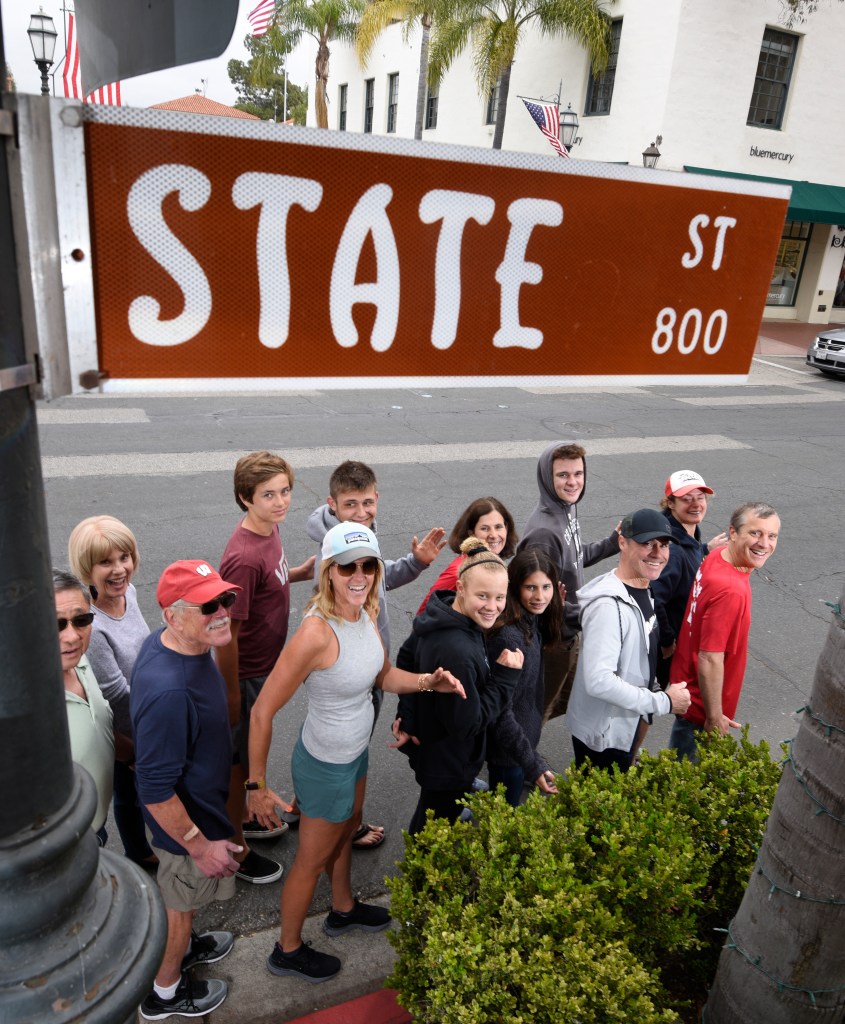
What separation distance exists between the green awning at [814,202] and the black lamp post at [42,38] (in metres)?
16.7

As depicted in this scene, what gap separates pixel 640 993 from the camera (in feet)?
8.03

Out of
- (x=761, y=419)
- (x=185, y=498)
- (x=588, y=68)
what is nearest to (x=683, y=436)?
(x=761, y=419)

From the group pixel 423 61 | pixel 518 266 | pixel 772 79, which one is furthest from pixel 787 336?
pixel 518 266

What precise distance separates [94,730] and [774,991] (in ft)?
7.79

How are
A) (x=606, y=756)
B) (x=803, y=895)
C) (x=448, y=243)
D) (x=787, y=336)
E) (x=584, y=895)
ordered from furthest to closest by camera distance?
(x=787, y=336) < (x=606, y=756) < (x=584, y=895) < (x=803, y=895) < (x=448, y=243)

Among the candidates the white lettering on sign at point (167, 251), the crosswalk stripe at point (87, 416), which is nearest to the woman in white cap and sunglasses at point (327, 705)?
the white lettering on sign at point (167, 251)

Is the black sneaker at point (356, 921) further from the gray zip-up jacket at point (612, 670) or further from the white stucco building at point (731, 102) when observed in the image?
the white stucco building at point (731, 102)

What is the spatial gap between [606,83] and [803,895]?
85.9 ft

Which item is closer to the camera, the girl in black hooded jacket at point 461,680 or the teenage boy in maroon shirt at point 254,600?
the girl in black hooded jacket at point 461,680

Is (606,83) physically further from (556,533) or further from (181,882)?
(181,882)

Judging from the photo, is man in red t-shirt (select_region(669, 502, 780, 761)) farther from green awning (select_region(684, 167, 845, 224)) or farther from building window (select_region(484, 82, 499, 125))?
building window (select_region(484, 82, 499, 125))

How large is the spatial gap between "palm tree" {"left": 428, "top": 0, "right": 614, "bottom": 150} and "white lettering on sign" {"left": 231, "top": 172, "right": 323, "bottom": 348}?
24.5 metres

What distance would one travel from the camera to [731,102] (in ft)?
75.8

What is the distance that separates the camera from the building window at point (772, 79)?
23344 millimetres
